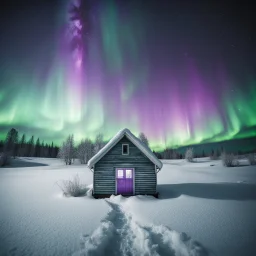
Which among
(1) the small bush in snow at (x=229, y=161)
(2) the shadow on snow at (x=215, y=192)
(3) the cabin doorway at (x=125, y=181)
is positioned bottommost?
(2) the shadow on snow at (x=215, y=192)

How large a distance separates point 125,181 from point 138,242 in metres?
7.40

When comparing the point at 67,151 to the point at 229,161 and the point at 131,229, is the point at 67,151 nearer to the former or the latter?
the point at 229,161

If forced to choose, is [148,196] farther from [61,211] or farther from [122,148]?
[61,211]

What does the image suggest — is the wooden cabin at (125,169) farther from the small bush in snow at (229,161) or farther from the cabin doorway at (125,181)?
the small bush in snow at (229,161)

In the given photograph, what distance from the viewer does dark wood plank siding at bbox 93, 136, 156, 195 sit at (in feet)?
42.8

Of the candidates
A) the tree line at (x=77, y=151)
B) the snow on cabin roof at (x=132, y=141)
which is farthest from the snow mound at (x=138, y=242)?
the tree line at (x=77, y=151)

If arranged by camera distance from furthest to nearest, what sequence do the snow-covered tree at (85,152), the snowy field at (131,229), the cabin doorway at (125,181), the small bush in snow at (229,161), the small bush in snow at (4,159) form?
the snow-covered tree at (85,152)
the small bush in snow at (4,159)
the small bush in snow at (229,161)
the cabin doorway at (125,181)
the snowy field at (131,229)

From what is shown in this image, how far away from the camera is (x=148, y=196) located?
12.4 m

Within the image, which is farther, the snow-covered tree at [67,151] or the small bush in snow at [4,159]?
the snow-covered tree at [67,151]

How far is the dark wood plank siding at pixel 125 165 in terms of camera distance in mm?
13047

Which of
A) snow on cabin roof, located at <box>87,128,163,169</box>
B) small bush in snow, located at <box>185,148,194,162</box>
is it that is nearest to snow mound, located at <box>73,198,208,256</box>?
snow on cabin roof, located at <box>87,128,163,169</box>

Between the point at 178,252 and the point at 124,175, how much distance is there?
8.45 meters

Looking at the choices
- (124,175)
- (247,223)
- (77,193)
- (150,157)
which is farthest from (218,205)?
(77,193)

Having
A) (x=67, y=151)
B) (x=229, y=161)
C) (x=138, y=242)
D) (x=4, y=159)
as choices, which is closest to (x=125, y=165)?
(x=138, y=242)
